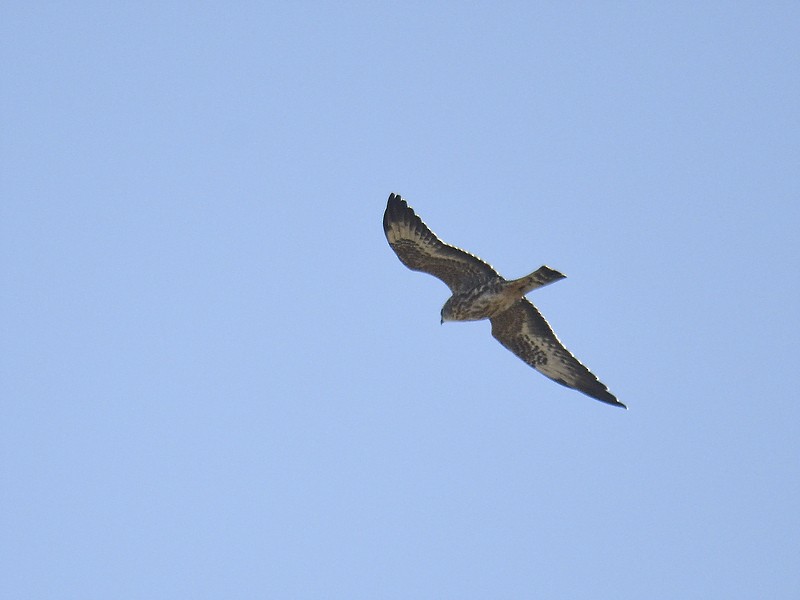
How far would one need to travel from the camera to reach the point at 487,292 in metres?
15.4

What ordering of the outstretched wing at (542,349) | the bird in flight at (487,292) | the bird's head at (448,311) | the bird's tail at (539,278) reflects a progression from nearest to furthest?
the bird's tail at (539,278)
the bird in flight at (487,292)
the bird's head at (448,311)
the outstretched wing at (542,349)

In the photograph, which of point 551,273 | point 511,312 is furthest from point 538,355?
point 551,273

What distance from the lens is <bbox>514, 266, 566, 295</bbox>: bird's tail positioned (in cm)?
1466

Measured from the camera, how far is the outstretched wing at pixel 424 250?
50.2 ft

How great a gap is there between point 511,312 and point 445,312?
3.09 feet

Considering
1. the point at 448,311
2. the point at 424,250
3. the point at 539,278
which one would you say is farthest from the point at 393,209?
the point at 539,278

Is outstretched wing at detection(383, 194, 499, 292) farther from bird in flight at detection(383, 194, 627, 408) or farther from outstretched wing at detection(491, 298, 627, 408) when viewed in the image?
outstretched wing at detection(491, 298, 627, 408)

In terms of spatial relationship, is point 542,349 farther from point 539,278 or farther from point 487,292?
point 539,278

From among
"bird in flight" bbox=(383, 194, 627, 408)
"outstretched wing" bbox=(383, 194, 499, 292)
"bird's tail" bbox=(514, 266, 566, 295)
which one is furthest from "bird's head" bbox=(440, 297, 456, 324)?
"bird's tail" bbox=(514, 266, 566, 295)

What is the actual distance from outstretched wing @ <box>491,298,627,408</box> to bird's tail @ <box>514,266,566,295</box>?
0.95 m

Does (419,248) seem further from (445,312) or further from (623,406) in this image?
(623,406)

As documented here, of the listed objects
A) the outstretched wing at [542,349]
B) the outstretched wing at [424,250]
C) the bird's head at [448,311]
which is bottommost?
the outstretched wing at [542,349]

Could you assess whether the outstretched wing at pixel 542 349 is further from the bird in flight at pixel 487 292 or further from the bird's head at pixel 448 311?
the bird's head at pixel 448 311

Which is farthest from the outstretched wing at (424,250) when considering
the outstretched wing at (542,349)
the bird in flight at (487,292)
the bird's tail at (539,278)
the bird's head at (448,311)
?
the outstretched wing at (542,349)
